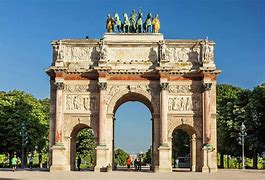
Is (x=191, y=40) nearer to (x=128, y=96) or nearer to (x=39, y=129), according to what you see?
(x=128, y=96)

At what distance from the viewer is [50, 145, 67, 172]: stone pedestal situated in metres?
42.8

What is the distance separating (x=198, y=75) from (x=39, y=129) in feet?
80.4

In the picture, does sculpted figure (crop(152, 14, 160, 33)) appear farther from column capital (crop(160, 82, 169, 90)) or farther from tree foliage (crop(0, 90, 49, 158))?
tree foliage (crop(0, 90, 49, 158))

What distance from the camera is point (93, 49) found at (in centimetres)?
4553

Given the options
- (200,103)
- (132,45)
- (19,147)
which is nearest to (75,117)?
(132,45)

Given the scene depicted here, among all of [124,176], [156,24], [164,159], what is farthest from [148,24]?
[124,176]

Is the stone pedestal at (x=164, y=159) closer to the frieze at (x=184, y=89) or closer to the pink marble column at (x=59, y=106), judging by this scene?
the frieze at (x=184, y=89)

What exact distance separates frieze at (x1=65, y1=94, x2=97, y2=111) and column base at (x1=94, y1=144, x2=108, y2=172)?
146 inches

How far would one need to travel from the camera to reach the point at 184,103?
44.6 m

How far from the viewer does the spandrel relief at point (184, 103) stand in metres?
44.5

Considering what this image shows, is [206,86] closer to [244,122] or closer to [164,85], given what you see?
[164,85]

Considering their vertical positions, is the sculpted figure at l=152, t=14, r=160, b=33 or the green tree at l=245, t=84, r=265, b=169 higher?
the sculpted figure at l=152, t=14, r=160, b=33

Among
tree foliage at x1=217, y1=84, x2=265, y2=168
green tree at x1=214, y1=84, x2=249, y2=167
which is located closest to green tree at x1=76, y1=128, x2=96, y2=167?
green tree at x1=214, y1=84, x2=249, y2=167

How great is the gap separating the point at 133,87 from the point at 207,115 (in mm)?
6790
